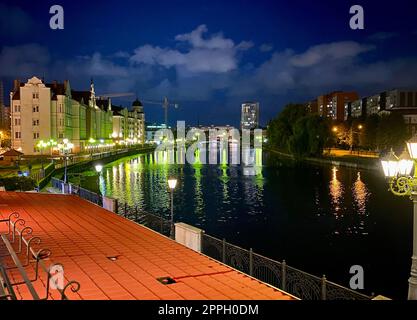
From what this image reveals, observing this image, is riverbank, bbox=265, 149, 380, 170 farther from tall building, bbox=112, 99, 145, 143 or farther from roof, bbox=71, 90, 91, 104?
tall building, bbox=112, 99, 145, 143

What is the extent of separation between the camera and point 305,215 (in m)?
34.8

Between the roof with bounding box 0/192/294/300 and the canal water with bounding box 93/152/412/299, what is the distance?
33.4 feet

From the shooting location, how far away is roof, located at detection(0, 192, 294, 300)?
30.2 ft

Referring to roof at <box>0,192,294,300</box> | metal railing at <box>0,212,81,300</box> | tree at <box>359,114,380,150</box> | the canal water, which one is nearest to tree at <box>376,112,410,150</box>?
tree at <box>359,114,380,150</box>

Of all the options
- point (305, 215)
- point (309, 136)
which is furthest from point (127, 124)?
point (305, 215)

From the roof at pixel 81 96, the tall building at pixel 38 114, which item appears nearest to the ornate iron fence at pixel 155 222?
the tall building at pixel 38 114

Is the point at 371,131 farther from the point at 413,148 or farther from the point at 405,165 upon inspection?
the point at 413,148

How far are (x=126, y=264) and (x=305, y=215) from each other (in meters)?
25.5

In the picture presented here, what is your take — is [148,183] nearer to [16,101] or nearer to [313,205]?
[313,205]

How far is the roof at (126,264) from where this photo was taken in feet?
30.2

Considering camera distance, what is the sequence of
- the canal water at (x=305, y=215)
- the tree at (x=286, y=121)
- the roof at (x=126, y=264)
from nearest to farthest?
the roof at (x=126, y=264)
the canal water at (x=305, y=215)
the tree at (x=286, y=121)

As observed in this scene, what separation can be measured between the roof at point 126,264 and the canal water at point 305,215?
10.2 meters

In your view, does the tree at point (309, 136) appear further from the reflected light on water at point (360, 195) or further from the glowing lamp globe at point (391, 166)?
the glowing lamp globe at point (391, 166)
